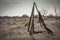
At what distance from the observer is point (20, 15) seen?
3701mm

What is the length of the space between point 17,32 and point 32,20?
574mm

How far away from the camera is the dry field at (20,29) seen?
133 inches

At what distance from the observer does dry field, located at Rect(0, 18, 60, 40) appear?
133 inches

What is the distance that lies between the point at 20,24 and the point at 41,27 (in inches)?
25.2

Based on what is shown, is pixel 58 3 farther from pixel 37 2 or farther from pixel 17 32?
pixel 17 32

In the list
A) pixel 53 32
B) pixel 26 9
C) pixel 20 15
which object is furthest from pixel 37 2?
pixel 53 32

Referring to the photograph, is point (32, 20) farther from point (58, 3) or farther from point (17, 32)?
point (58, 3)

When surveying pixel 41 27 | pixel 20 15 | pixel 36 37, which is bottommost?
pixel 36 37

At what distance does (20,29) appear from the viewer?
355 centimetres

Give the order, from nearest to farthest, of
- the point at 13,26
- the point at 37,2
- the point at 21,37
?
the point at 21,37
the point at 13,26
the point at 37,2

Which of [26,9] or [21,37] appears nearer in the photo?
→ [21,37]

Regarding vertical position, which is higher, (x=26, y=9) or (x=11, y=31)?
(x=26, y=9)

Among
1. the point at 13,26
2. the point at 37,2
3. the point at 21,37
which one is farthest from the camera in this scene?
the point at 37,2

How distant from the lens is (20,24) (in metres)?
3.64
